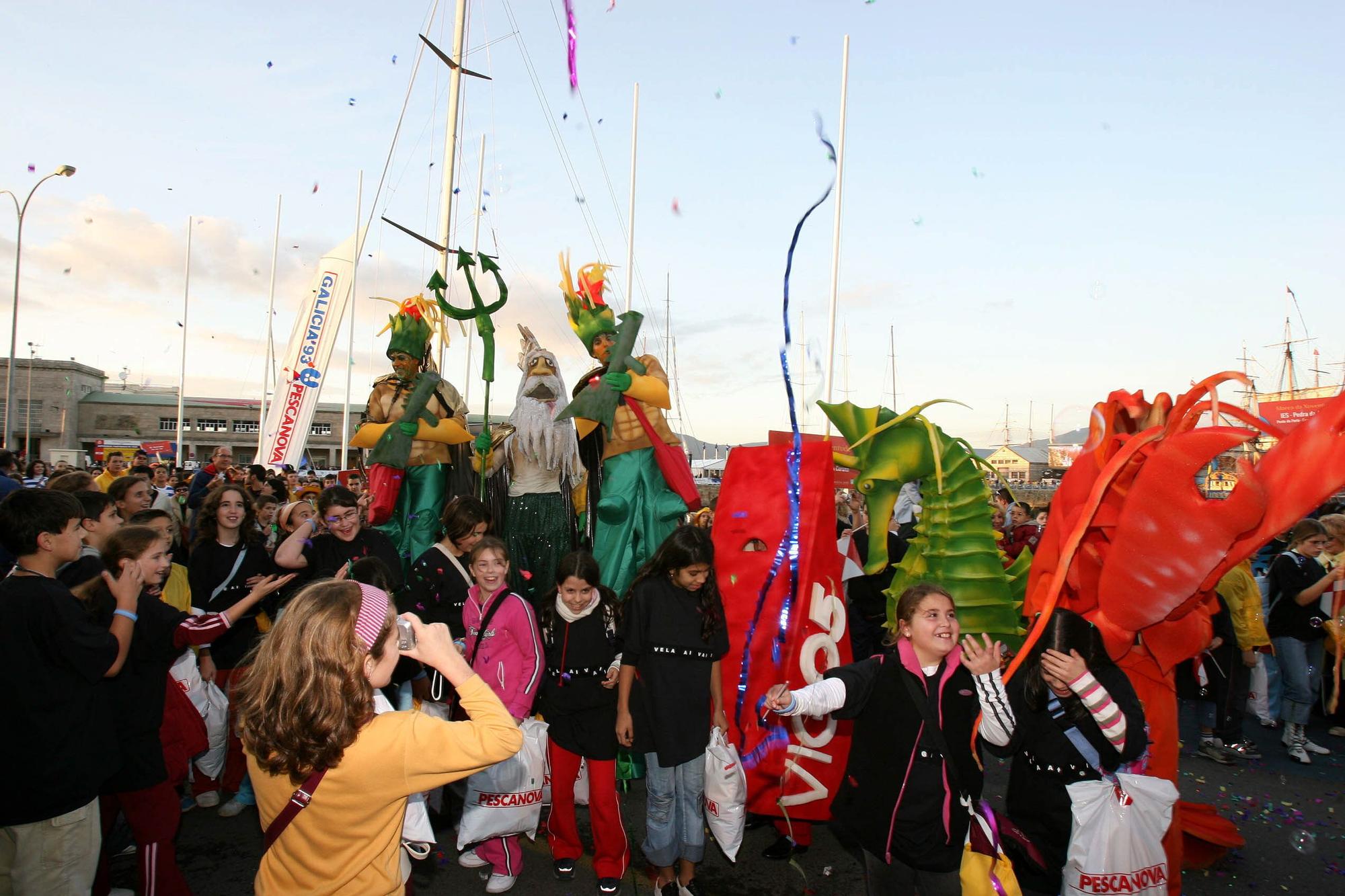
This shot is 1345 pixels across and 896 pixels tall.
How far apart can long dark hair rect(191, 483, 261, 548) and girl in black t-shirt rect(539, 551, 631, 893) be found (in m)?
1.76

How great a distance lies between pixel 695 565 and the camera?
124 inches

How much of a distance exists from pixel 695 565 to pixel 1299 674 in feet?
15.3

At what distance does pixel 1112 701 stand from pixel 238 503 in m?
3.90

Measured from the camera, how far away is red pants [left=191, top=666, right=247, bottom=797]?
399cm

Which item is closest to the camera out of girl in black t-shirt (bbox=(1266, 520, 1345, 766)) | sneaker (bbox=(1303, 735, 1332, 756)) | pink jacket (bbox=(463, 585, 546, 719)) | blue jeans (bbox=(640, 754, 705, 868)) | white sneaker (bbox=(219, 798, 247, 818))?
blue jeans (bbox=(640, 754, 705, 868))

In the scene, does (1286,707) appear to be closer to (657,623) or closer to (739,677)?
(739,677)

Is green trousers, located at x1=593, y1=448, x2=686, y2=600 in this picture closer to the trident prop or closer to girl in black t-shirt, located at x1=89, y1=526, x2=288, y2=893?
the trident prop

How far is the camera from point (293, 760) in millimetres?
1613

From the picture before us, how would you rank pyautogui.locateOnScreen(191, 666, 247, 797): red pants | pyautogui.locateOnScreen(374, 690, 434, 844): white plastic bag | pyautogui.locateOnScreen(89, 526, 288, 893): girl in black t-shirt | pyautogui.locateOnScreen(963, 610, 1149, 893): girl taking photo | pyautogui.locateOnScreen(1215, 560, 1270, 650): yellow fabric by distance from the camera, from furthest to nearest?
pyautogui.locateOnScreen(1215, 560, 1270, 650): yellow fabric < pyautogui.locateOnScreen(191, 666, 247, 797): red pants < pyautogui.locateOnScreen(89, 526, 288, 893): girl in black t-shirt < pyautogui.locateOnScreen(963, 610, 1149, 893): girl taking photo < pyautogui.locateOnScreen(374, 690, 434, 844): white plastic bag

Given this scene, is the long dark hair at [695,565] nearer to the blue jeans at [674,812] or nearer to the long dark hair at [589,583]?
the long dark hair at [589,583]

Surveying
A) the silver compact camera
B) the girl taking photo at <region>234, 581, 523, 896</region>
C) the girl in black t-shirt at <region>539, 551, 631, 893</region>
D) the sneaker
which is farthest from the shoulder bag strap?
the sneaker

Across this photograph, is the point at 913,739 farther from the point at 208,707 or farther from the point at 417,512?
the point at 417,512

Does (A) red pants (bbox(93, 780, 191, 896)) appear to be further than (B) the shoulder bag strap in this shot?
Yes

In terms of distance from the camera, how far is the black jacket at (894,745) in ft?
7.70
